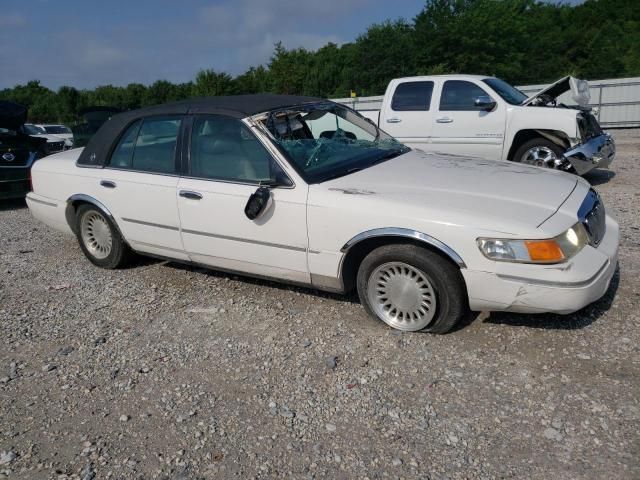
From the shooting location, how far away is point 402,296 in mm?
3713

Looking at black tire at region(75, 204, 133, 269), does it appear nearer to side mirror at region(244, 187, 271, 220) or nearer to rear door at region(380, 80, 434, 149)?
side mirror at region(244, 187, 271, 220)

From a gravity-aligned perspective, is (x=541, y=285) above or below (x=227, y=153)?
below

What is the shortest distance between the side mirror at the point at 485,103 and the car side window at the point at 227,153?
16.8 feet

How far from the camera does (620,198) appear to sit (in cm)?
735

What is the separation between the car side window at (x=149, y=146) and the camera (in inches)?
183

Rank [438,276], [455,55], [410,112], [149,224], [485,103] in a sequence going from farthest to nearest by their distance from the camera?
[455,55] < [410,112] < [485,103] < [149,224] < [438,276]

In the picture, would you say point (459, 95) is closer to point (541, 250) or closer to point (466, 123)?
point (466, 123)

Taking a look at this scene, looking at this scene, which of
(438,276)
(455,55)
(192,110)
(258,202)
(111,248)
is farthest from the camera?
(455,55)

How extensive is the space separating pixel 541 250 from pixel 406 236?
0.79m

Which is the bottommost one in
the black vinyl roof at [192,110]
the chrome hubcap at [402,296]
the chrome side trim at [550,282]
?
the chrome hubcap at [402,296]

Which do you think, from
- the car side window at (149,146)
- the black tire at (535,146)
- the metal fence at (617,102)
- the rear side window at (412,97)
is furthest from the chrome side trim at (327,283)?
the metal fence at (617,102)

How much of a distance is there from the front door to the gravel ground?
0.43 m

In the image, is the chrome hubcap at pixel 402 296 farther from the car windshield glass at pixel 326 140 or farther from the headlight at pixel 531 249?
the car windshield glass at pixel 326 140

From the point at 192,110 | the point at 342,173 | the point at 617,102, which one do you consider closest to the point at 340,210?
the point at 342,173
